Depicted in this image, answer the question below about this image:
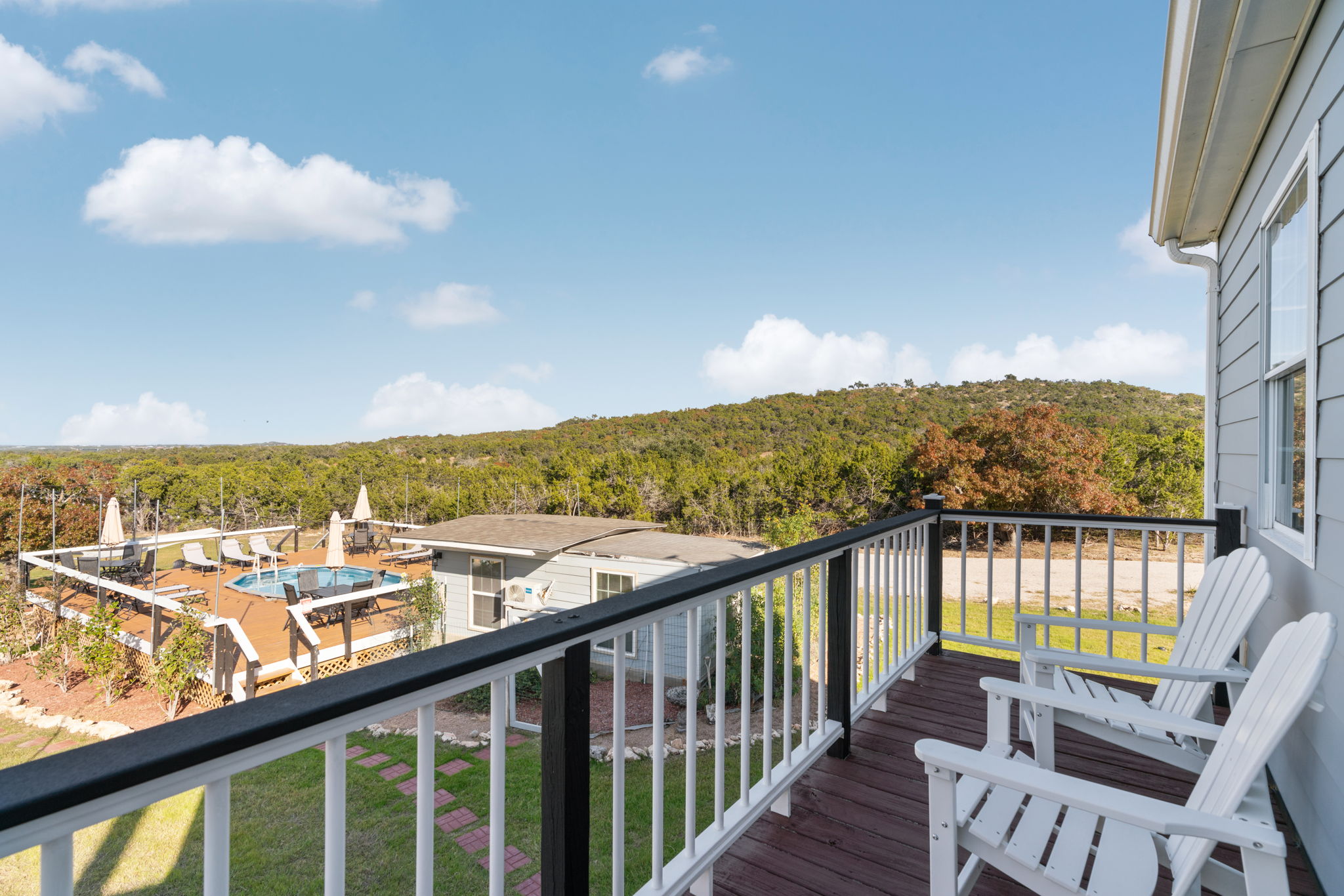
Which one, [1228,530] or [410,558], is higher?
[1228,530]

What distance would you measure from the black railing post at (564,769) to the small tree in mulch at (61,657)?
37.0ft

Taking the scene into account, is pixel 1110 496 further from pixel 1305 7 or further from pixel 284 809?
pixel 284 809

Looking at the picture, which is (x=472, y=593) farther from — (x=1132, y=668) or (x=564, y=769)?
(x=564, y=769)

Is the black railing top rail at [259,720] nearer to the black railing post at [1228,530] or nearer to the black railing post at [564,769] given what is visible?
the black railing post at [564,769]

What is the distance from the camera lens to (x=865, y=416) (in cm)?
2364

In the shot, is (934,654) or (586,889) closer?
(586,889)

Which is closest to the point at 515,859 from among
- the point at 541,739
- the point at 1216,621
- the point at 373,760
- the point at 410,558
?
the point at 373,760

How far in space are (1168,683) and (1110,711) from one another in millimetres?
1221

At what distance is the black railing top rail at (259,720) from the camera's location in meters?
0.59

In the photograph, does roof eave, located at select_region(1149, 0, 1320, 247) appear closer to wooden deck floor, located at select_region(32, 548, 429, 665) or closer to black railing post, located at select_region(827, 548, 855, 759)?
black railing post, located at select_region(827, 548, 855, 759)

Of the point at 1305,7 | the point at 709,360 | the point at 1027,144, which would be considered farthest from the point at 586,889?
the point at 709,360

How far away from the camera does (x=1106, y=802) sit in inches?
51.4

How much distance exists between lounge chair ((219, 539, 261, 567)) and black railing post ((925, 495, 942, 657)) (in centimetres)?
1689

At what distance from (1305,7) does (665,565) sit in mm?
7862
